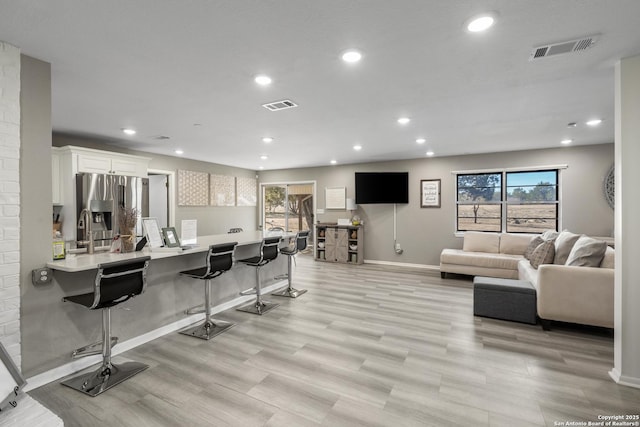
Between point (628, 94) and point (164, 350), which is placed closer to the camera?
point (628, 94)

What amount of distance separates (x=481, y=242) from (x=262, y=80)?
5493 mm

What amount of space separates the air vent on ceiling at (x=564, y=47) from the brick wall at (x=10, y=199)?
3.93 m

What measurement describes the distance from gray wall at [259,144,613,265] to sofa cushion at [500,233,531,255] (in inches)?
31.9

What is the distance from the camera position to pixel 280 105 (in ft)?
11.7

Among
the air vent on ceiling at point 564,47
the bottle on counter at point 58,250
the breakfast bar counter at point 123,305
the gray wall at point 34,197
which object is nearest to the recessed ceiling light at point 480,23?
the air vent on ceiling at point 564,47

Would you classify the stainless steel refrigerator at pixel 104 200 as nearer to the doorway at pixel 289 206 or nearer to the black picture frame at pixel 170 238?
the black picture frame at pixel 170 238

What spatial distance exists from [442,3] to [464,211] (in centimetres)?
583

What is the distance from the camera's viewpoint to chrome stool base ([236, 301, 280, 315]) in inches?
160

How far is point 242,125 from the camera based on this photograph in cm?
439

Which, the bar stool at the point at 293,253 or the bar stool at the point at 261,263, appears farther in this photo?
the bar stool at the point at 293,253

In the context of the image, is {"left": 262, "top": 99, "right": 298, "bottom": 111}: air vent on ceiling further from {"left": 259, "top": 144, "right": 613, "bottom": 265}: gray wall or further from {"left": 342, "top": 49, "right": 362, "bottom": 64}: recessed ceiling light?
{"left": 259, "top": 144, "right": 613, "bottom": 265}: gray wall

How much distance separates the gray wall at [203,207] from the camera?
5.29 metres

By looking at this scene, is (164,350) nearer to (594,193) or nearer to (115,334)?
(115,334)

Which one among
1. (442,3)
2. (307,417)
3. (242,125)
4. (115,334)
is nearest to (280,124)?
(242,125)
